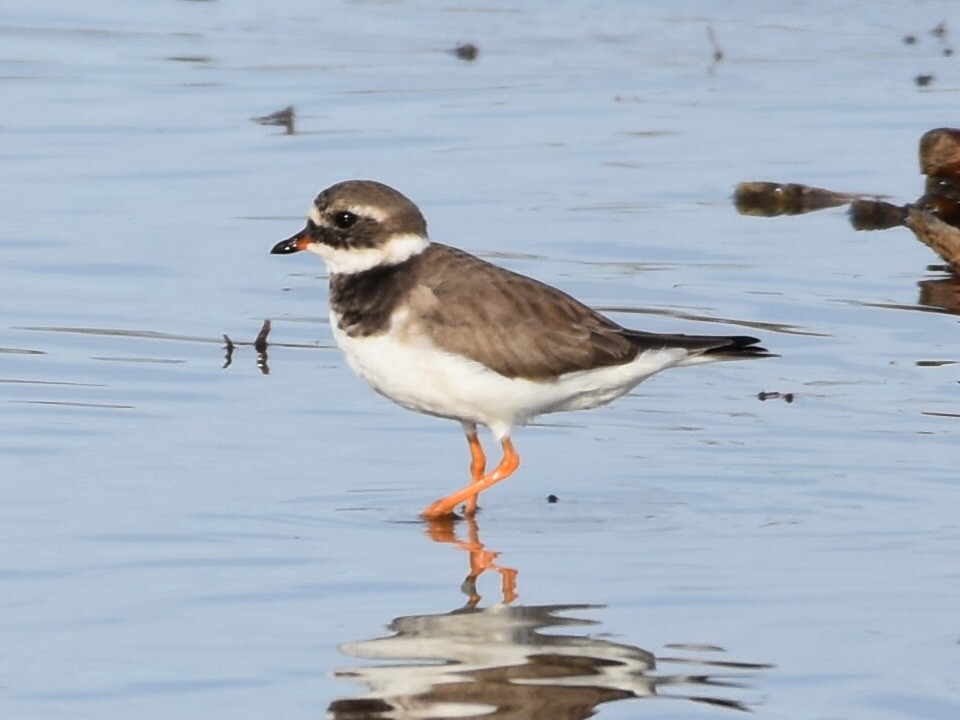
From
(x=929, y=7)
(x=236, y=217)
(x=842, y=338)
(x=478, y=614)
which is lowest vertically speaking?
(x=478, y=614)

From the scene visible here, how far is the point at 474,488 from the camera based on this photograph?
7.66 meters

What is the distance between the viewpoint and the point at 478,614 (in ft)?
21.0

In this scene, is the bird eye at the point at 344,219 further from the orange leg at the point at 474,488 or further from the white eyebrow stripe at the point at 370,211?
the orange leg at the point at 474,488

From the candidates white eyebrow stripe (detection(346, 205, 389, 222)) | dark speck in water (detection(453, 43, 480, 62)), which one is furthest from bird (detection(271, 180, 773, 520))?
dark speck in water (detection(453, 43, 480, 62))

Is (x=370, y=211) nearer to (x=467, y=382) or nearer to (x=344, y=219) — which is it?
(x=344, y=219)

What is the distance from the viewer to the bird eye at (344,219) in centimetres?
800

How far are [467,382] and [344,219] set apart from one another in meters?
0.86

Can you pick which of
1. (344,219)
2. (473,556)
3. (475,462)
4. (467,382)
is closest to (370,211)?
(344,219)

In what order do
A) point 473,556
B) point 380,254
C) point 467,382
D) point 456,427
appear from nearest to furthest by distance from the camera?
point 473,556 → point 467,382 → point 380,254 → point 456,427

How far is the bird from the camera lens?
25.0 ft

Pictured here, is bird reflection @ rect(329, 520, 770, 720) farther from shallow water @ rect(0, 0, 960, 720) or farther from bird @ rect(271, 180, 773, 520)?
bird @ rect(271, 180, 773, 520)

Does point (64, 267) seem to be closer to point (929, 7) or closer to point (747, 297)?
point (747, 297)

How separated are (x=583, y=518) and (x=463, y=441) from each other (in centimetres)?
146

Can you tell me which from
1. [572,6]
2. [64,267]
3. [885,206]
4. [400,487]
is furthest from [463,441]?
[572,6]
